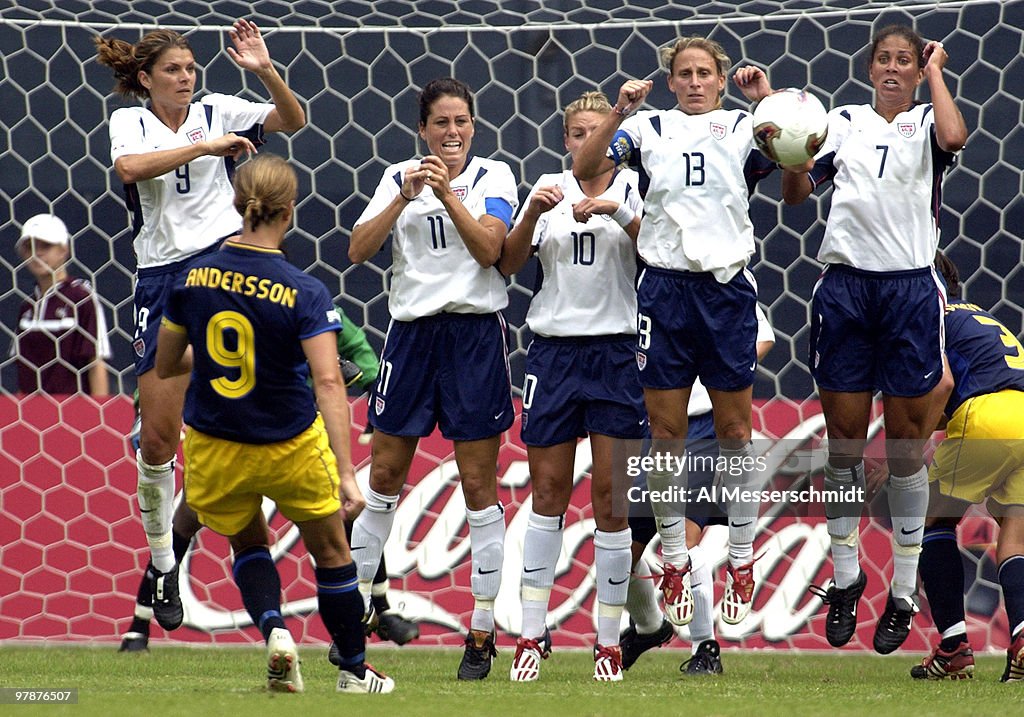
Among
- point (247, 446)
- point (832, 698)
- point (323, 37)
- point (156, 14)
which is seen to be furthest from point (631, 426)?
point (156, 14)

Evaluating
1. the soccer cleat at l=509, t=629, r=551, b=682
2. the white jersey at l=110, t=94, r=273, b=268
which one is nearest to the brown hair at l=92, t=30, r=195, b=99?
the white jersey at l=110, t=94, r=273, b=268

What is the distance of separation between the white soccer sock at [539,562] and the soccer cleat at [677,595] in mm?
448

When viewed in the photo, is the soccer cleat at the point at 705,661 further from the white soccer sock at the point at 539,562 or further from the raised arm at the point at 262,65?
the raised arm at the point at 262,65

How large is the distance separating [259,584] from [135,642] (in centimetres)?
212

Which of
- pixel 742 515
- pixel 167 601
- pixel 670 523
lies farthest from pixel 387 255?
pixel 742 515

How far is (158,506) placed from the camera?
6113 millimetres

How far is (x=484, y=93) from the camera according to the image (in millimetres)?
7684

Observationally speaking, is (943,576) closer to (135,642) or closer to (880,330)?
(880,330)

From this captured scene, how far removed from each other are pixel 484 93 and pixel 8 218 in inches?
99.9

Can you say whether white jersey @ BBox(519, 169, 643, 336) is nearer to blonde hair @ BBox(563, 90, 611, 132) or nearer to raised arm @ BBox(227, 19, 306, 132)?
blonde hair @ BBox(563, 90, 611, 132)

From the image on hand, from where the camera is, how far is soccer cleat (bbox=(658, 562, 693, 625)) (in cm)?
577

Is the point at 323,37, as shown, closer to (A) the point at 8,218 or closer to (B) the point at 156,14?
(B) the point at 156,14

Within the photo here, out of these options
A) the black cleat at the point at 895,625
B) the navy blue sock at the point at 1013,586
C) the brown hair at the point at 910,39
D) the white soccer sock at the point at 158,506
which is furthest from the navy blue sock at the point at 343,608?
the brown hair at the point at 910,39

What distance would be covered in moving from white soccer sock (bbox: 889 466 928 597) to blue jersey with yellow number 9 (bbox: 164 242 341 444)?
268cm
